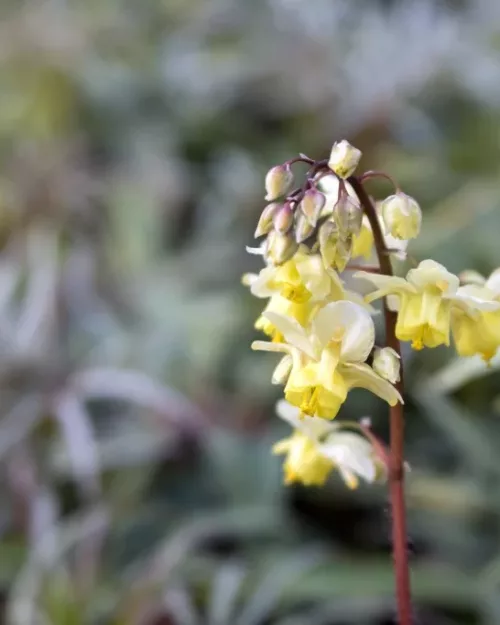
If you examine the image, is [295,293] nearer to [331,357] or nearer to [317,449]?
[331,357]

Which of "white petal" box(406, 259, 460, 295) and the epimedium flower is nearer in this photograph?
"white petal" box(406, 259, 460, 295)

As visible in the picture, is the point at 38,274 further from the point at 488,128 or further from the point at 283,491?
the point at 488,128

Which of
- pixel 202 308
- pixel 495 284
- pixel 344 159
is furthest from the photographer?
pixel 202 308

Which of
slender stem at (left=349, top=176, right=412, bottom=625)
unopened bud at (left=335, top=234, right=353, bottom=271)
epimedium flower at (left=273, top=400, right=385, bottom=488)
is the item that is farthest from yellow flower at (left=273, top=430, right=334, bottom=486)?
unopened bud at (left=335, top=234, right=353, bottom=271)

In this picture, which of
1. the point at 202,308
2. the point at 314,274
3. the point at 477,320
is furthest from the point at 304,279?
→ the point at 202,308

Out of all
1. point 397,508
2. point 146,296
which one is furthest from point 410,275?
point 146,296

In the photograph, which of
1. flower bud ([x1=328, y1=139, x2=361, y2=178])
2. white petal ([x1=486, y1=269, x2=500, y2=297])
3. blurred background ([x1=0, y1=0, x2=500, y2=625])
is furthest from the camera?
blurred background ([x1=0, y1=0, x2=500, y2=625])

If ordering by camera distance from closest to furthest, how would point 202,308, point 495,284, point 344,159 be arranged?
point 344,159 → point 495,284 → point 202,308

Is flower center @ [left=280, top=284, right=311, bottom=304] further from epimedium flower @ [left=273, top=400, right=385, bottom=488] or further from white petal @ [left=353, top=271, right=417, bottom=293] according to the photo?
epimedium flower @ [left=273, top=400, right=385, bottom=488]
